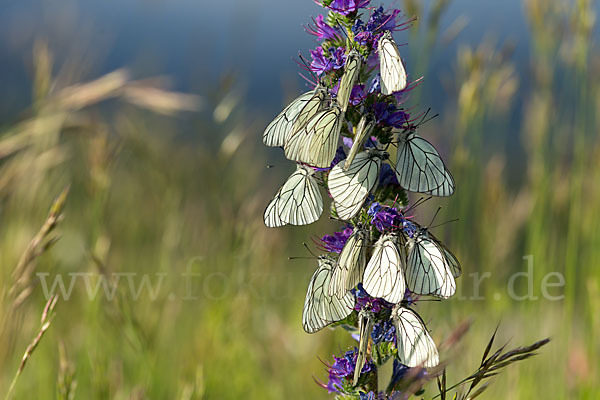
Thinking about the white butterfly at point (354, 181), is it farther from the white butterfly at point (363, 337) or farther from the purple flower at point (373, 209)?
the white butterfly at point (363, 337)

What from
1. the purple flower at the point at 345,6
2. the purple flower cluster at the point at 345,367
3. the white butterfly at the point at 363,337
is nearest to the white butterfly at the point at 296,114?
the purple flower at the point at 345,6

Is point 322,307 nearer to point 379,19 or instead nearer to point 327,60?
point 327,60

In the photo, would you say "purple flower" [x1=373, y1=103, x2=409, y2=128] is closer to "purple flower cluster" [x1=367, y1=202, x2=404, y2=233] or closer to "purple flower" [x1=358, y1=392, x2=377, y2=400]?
"purple flower cluster" [x1=367, y1=202, x2=404, y2=233]

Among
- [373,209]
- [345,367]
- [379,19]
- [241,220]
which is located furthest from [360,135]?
[241,220]

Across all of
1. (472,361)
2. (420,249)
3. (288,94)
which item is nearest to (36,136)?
(288,94)

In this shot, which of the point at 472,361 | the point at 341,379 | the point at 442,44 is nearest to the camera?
the point at 341,379

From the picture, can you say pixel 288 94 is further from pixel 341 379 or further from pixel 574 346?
pixel 341 379
